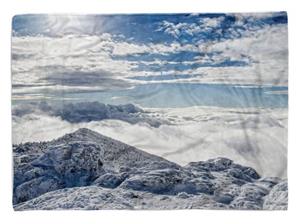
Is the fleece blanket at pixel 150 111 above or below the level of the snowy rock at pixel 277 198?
above

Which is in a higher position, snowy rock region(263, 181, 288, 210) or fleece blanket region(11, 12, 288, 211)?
fleece blanket region(11, 12, 288, 211)
